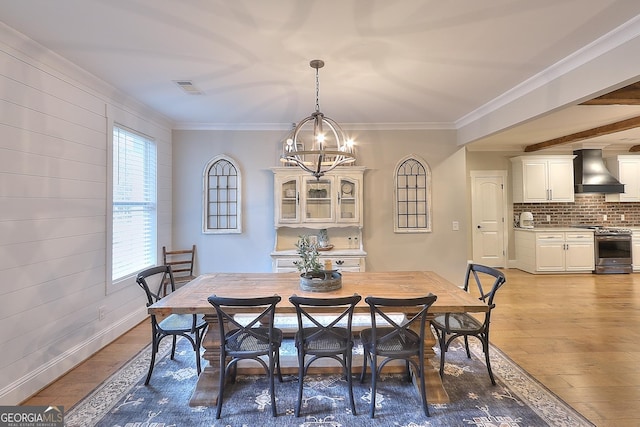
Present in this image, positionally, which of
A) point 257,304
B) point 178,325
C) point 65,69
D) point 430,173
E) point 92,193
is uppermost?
point 65,69

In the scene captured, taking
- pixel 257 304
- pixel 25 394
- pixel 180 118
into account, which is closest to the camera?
pixel 257 304

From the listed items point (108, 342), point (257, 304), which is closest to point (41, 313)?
point (108, 342)

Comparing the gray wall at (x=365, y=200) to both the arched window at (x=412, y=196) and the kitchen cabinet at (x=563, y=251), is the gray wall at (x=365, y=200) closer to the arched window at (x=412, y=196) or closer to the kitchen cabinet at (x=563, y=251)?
the arched window at (x=412, y=196)

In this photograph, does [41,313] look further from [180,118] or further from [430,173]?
[430,173]

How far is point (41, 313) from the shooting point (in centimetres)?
242

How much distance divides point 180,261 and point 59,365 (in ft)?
6.66

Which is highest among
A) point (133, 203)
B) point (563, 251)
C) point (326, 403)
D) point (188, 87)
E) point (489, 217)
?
point (188, 87)

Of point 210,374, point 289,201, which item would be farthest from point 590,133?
point 210,374

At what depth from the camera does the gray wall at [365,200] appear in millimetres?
4652

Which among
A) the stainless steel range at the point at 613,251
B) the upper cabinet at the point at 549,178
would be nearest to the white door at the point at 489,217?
the upper cabinet at the point at 549,178

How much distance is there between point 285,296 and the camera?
2.35 m

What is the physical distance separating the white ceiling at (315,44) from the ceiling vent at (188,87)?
0.06 metres

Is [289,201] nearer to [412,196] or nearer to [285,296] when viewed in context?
[412,196]

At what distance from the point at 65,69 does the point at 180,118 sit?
1.70m
